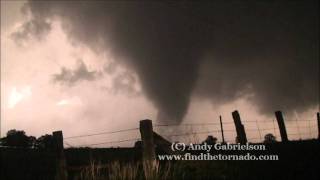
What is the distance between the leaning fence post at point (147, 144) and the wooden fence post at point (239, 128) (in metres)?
6.69

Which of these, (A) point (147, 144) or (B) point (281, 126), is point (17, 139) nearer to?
(B) point (281, 126)

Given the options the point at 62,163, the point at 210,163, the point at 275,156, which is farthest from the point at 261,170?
the point at 62,163

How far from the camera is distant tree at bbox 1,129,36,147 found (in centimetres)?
3525

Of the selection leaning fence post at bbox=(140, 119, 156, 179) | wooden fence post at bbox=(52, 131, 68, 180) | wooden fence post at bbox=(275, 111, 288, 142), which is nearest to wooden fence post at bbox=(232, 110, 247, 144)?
wooden fence post at bbox=(275, 111, 288, 142)

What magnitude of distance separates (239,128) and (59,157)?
8174 mm

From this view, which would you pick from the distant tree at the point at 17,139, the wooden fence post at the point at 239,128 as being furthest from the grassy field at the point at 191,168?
the distant tree at the point at 17,139

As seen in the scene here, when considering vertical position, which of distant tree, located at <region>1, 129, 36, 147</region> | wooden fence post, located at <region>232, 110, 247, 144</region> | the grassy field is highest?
distant tree, located at <region>1, 129, 36, 147</region>

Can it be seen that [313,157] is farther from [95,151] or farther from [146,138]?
[95,151]

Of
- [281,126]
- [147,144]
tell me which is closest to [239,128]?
[281,126]

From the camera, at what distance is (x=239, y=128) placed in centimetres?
1462

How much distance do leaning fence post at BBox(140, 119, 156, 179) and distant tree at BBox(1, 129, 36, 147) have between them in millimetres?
29454

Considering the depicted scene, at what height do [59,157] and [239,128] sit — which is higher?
[239,128]

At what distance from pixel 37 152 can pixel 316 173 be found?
1428cm

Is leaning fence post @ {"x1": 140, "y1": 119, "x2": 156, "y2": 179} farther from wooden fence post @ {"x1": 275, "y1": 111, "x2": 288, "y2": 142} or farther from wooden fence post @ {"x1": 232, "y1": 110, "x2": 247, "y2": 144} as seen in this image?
wooden fence post @ {"x1": 275, "y1": 111, "x2": 288, "y2": 142}
